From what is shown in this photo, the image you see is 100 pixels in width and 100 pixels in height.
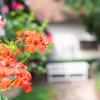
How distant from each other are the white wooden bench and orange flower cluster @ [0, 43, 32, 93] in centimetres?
1580

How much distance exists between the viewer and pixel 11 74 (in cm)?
479

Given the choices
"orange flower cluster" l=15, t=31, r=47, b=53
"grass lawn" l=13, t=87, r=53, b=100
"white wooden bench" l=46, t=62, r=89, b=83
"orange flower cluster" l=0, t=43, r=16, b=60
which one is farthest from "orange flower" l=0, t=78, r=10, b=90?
"white wooden bench" l=46, t=62, r=89, b=83

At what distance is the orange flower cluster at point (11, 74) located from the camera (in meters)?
4.73

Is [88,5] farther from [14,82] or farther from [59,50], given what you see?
[14,82]

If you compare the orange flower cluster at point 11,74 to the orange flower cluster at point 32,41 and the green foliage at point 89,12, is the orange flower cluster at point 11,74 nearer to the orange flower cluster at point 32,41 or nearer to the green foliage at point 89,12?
the orange flower cluster at point 32,41

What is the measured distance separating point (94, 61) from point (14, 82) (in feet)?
60.8

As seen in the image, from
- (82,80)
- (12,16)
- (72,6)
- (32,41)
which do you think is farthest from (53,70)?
(32,41)

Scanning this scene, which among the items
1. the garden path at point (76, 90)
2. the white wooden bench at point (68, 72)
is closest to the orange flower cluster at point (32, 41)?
the garden path at point (76, 90)

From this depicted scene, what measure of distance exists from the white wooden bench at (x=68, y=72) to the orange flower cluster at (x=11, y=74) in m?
15.8

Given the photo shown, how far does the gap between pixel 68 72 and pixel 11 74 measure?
54.1ft

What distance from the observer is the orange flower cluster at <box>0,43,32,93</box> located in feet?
15.5

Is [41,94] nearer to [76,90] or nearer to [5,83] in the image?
[76,90]

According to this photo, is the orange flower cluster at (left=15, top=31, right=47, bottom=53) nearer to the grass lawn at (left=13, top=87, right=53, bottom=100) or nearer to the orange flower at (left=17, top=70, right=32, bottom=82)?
the orange flower at (left=17, top=70, right=32, bottom=82)

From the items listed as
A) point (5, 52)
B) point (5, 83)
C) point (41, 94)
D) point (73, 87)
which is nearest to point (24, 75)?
point (5, 83)
